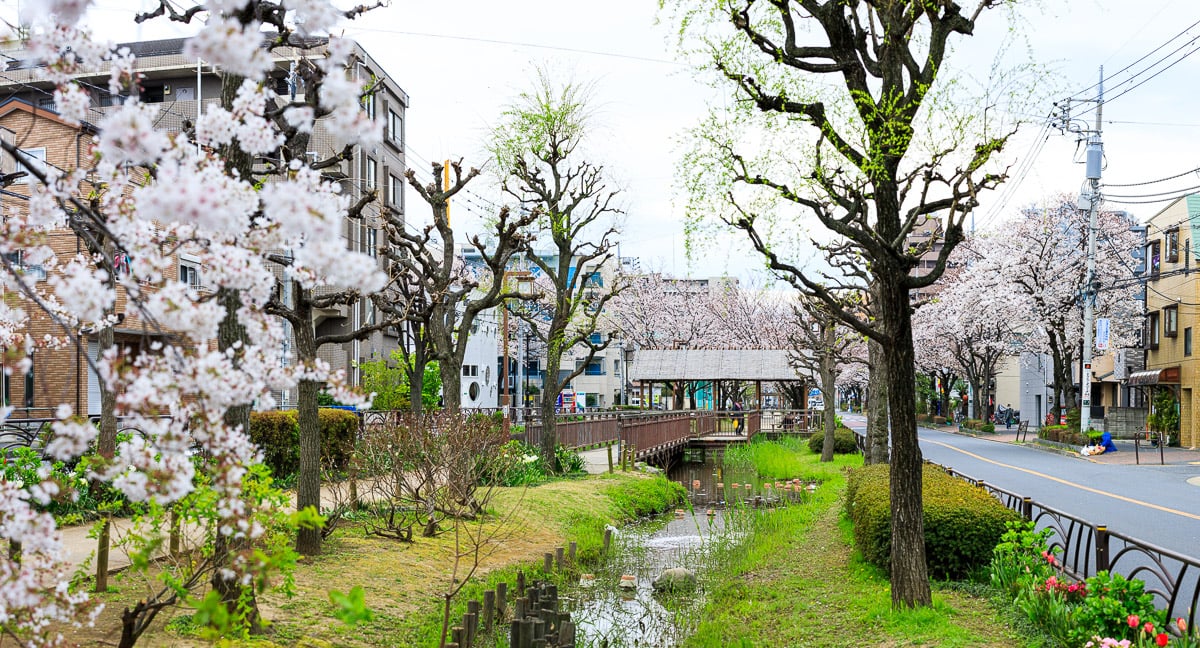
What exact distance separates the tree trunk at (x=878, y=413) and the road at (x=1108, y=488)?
2.70m

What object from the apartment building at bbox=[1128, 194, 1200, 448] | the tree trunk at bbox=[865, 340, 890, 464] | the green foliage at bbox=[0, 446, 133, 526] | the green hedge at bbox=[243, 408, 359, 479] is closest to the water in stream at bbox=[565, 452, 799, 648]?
the tree trunk at bbox=[865, 340, 890, 464]

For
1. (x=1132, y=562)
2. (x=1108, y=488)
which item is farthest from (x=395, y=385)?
(x=1132, y=562)

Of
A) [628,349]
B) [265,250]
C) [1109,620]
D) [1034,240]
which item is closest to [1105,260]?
[1034,240]

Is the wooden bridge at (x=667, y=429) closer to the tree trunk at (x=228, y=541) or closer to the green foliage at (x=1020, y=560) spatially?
the green foliage at (x=1020, y=560)

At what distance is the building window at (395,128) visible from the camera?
39550 millimetres

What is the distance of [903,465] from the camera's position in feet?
27.5

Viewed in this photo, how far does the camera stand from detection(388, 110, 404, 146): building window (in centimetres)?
3955

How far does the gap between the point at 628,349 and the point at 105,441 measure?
5278 centimetres

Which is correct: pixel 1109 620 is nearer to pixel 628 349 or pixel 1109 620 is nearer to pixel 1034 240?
pixel 1034 240

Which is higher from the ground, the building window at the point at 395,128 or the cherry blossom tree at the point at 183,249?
the building window at the point at 395,128

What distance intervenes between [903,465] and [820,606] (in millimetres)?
2075

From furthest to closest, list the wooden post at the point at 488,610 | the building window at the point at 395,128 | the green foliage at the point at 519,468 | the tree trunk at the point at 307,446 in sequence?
the building window at the point at 395,128, the green foliage at the point at 519,468, the tree trunk at the point at 307,446, the wooden post at the point at 488,610

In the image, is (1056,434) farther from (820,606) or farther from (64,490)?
(64,490)

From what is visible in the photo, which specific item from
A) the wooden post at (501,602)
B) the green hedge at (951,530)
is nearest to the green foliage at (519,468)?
the wooden post at (501,602)
